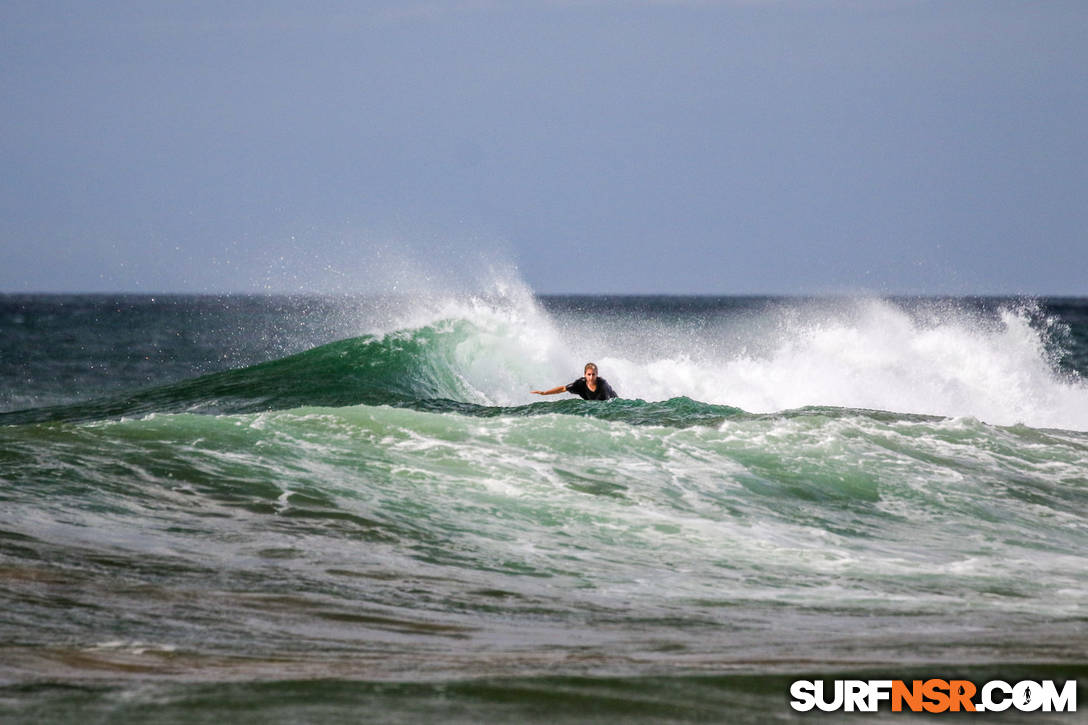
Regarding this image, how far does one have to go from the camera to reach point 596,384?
1798cm

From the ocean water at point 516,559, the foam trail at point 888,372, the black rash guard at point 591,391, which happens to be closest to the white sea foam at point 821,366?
the foam trail at point 888,372

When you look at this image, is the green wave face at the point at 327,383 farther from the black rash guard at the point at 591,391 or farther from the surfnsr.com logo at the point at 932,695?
the surfnsr.com logo at the point at 932,695

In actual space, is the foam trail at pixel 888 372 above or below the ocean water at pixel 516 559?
above

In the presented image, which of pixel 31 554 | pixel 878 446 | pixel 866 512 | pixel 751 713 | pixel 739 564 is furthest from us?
pixel 878 446

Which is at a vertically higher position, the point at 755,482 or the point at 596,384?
the point at 596,384

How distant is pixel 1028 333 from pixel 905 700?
22.1m

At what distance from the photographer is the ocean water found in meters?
4.70

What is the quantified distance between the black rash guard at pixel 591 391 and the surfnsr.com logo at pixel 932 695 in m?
13.3

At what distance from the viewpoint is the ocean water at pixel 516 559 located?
15.4 ft

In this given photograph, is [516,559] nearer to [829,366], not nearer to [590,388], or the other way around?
[590,388]

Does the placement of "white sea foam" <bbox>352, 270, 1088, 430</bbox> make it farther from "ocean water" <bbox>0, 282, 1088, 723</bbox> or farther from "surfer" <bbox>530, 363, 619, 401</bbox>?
"surfer" <bbox>530, 363, 619, 401</bbox>

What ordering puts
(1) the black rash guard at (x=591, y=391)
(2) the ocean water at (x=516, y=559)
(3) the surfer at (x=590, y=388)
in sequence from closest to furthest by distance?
(2) the ocean water at (x=516, y=559)
(3) the surfer at (x=590, y=388)
(1) the black rash guard at (x=591, y=391)

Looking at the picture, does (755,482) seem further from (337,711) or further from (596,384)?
(337,711)

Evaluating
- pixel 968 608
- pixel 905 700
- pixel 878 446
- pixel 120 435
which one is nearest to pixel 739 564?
pixel 968 608
